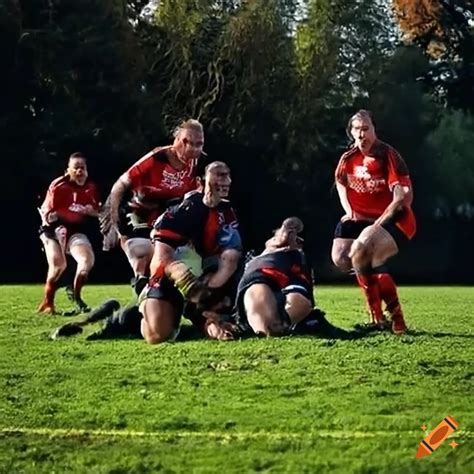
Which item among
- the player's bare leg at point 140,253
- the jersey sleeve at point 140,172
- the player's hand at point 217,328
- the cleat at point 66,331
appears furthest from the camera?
the player's bare leg at point 140,253

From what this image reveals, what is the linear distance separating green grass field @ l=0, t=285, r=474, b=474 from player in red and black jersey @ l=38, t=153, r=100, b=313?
390 centimetres

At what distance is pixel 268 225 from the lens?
2930 centimetres

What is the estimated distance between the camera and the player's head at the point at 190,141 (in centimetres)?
939

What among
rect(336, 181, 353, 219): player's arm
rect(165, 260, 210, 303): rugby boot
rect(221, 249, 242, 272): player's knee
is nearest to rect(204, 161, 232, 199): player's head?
rect(221, 249, 242, 272): player's knee

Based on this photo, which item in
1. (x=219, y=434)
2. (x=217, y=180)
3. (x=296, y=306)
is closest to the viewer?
(x=219, y=434)

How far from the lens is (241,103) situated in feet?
101

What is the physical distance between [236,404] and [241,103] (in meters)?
25.1

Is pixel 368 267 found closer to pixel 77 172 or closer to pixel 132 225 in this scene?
pixel 132 225

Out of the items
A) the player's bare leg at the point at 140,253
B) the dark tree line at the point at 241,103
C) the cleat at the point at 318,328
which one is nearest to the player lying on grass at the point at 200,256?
the cleat at the point at 318,328

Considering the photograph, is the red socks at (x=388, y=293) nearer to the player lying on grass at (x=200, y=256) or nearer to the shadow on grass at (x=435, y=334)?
the shadow on grass at (x=435, y=334)

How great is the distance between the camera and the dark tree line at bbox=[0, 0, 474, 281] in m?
28.3

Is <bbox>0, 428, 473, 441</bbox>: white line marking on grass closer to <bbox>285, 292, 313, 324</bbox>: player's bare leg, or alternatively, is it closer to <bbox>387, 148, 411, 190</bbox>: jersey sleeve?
<bbox>285, 292, 313, 324</bbox>: player's bare leg

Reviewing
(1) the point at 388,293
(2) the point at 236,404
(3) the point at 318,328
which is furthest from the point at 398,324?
(2) the point at 236,404

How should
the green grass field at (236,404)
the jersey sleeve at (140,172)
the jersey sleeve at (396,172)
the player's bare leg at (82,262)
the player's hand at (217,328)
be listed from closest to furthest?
1. the green grass field at (236,404)
2. the player's hand at (217,328)
3. the jersey sleeve at (396,172)
4. the jersey sleeve at (140,172)
5. the player's bare leg at (82,262)
